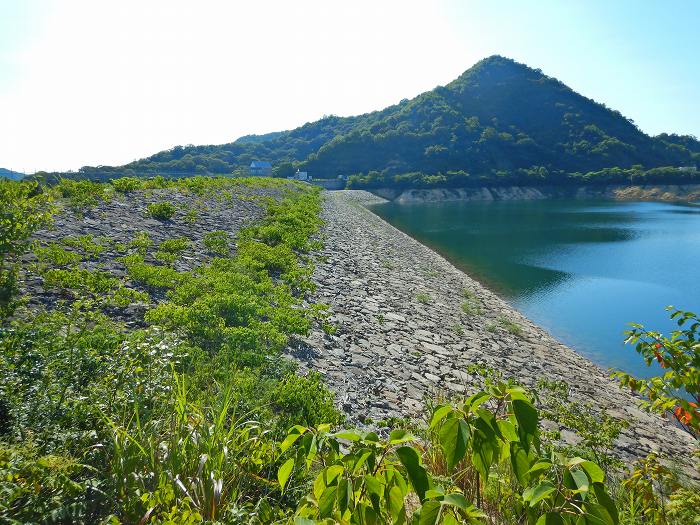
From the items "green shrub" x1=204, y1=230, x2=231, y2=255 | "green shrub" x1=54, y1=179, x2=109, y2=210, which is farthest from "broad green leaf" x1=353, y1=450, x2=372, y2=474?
"green shrub" x1=54, y1=179, x2=109, y2=210

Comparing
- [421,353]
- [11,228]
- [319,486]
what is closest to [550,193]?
[421,353]

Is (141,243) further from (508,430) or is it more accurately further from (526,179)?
(526,179)

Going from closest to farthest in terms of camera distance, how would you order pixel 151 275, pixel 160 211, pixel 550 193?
pixel 151 275 < pixel 160 211 < pixel 550 193

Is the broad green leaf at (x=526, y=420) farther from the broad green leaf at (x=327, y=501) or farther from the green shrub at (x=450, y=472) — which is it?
the broad green leaf at (x=327, y=501)

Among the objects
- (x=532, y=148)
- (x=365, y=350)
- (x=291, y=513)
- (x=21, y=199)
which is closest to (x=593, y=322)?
(x=365, y=350)

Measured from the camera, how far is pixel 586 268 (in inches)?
1181

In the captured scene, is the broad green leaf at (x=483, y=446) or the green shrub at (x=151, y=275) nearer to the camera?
the broad green leaf at (x=483, y=446)

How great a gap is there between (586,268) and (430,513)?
109 ft

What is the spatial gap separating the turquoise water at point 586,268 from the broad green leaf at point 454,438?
1507 centimetres

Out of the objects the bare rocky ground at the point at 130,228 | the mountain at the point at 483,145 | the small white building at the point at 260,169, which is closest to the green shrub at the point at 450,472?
the bare rocky ground at the point at 130,228

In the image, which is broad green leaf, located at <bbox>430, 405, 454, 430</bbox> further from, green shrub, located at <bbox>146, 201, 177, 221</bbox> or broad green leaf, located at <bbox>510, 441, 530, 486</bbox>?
green shrub, located at <bbox>146, 201, 177, 221</bbox>

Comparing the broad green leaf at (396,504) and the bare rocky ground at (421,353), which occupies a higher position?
the broad green leaf at (396,504)

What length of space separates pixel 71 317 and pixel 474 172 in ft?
414

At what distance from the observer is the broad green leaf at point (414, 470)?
5.36 ft
